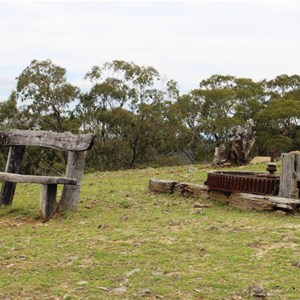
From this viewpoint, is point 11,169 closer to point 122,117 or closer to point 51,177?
point 51,177

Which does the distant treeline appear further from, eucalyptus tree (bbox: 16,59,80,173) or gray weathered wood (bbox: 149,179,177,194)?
gray weathered wood (bbox: 149,179,177,194)

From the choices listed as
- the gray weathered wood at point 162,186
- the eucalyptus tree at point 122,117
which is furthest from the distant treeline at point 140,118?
the gray weathered wood at point 162,186

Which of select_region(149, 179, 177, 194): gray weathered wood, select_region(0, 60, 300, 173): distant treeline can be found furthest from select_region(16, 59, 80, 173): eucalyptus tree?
select_region(149, 179, 177, 194): gray weathered wood

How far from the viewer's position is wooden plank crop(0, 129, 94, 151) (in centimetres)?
755

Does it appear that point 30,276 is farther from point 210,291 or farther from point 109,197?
point 109,197

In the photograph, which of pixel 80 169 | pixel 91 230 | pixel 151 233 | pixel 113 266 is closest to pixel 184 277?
pixel 113 266

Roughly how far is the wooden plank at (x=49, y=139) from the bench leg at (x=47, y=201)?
2.42 feet

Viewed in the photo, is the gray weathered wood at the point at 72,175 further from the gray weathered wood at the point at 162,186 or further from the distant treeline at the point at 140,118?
the distant treeline at the point at 140,118

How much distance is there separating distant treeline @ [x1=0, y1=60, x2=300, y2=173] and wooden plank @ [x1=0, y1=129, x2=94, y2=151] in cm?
2227

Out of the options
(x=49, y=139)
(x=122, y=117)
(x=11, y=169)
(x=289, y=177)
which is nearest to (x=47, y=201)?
(x=49, y=139)

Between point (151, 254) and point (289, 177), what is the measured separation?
333 cm

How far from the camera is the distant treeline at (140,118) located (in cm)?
3106

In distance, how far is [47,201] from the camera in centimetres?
735

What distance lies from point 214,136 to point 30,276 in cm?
3211
